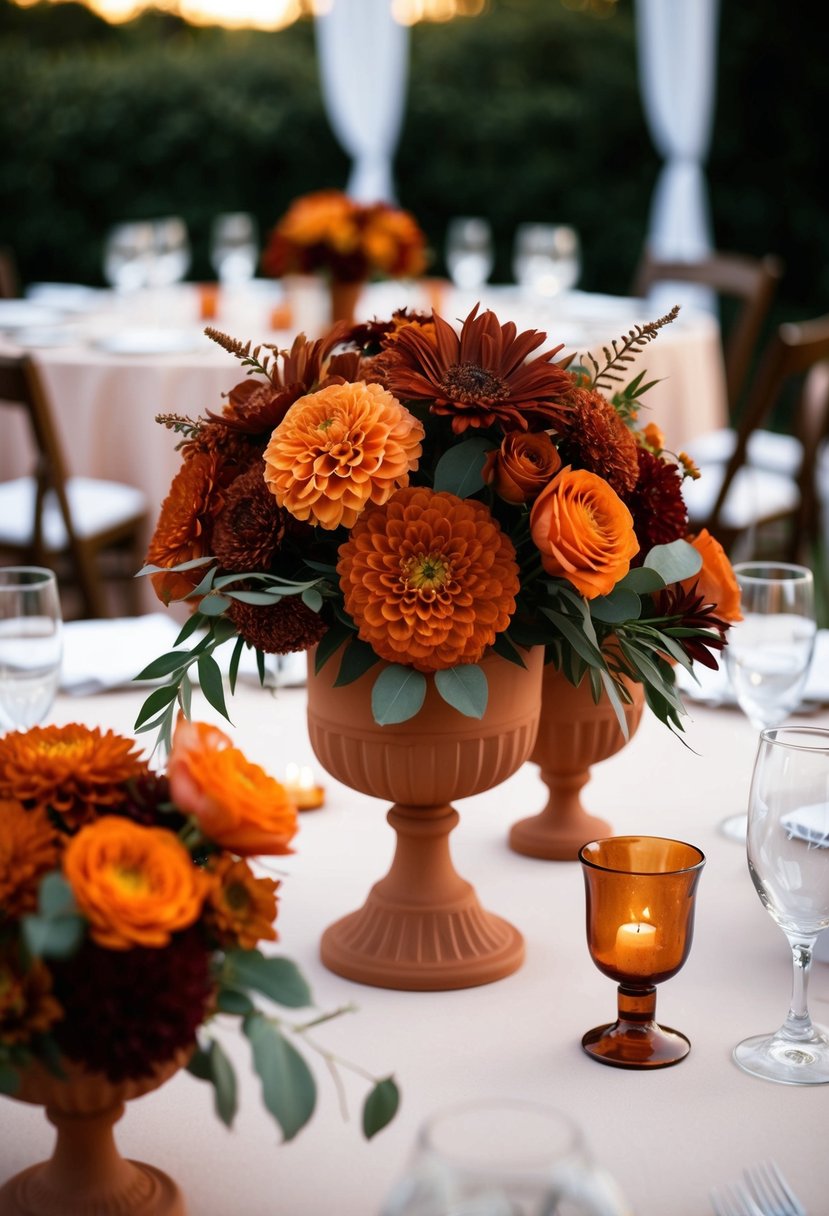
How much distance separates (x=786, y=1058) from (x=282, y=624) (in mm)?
405

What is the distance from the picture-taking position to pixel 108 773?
73 centimetres

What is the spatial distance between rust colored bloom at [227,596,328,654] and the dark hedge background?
7039 millimetres

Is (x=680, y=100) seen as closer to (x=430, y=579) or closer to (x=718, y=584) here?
(x=718, y=584)

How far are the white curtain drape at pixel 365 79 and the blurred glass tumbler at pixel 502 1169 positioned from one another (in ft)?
21.4

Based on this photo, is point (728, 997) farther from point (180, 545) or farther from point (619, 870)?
point (180, 545)

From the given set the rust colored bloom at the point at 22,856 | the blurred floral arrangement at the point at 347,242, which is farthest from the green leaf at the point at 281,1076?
the blurred floral arrangement at the point at 347,242

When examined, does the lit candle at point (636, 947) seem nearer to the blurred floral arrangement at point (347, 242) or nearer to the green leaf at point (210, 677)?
the green leaf at point (210, 677)

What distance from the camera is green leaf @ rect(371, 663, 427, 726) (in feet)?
2.95

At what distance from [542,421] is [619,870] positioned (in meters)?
0.29

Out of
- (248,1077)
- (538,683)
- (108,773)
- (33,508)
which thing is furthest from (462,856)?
(33,508)

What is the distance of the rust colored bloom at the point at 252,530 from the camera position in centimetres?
92

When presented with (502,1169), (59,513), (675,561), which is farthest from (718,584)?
(59,513)

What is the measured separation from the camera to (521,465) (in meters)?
0.91

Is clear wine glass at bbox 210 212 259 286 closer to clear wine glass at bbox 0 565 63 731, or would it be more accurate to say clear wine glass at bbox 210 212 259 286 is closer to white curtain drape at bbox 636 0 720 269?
white curtain drape at bbox 636 0 720 269
